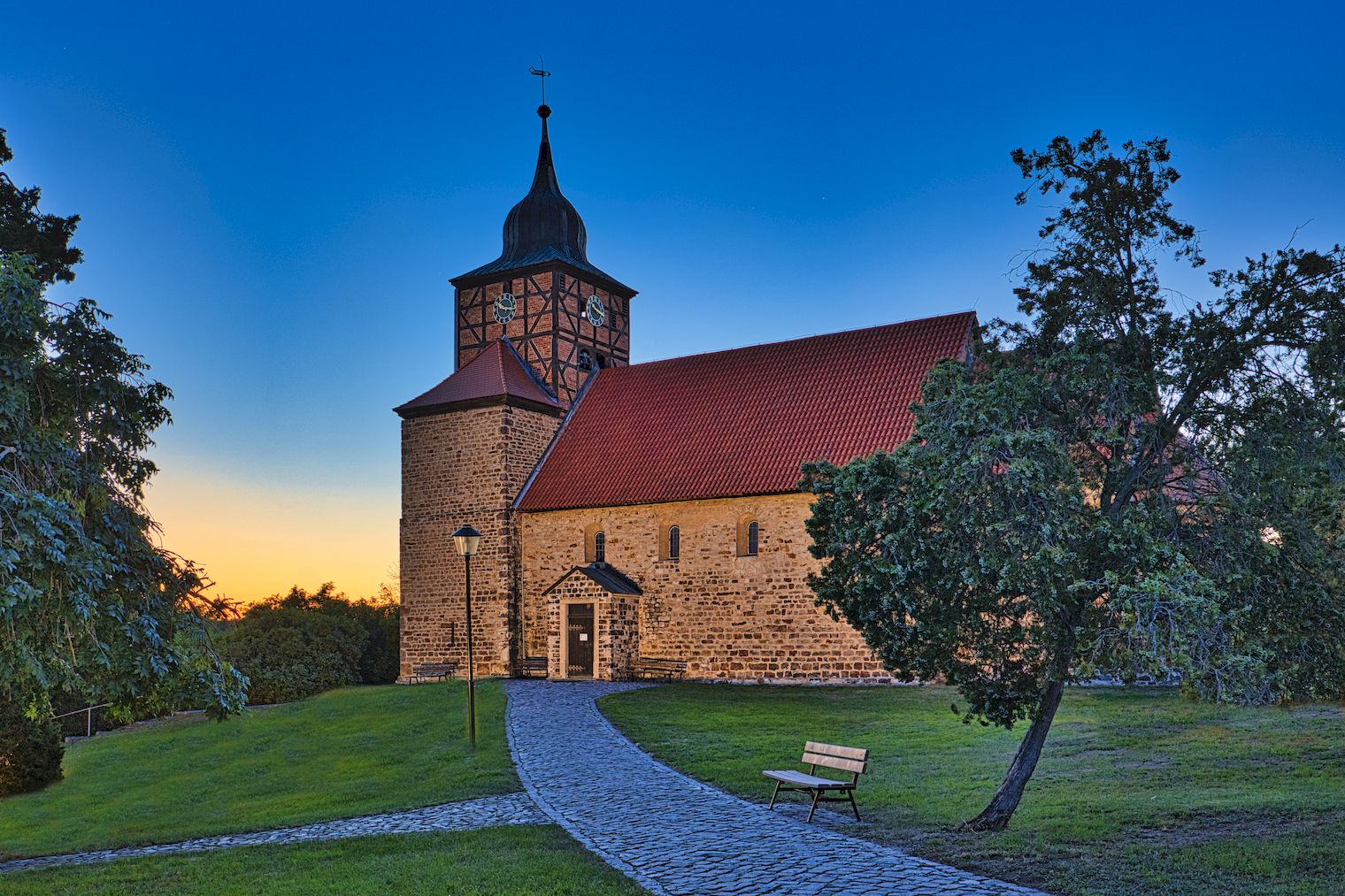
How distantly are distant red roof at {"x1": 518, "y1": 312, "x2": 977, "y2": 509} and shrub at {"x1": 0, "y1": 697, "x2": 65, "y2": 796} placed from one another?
13.5m

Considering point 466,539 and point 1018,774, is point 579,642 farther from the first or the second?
point 1018,774

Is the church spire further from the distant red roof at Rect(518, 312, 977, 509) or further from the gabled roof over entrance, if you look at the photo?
the gabled roof over entrance

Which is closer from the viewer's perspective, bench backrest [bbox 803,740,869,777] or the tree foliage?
the tree foliage

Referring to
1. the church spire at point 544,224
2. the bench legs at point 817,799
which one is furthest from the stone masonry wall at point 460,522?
the bench legs at point 817,799

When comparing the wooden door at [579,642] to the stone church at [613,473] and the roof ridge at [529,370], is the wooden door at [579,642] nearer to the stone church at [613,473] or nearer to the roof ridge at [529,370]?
the stone church at [613,473]

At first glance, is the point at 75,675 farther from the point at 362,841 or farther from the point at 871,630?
the point at 871,630

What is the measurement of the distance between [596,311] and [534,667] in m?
11.8

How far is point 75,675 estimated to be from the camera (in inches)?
337

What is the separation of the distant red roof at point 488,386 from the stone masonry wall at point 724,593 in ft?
13.1

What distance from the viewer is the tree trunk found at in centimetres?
1066

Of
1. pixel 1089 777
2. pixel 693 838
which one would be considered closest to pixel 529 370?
pixel 1089 777

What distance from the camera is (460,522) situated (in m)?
31.7

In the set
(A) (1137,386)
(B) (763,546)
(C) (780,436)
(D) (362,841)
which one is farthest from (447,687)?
(A) (1137,386)

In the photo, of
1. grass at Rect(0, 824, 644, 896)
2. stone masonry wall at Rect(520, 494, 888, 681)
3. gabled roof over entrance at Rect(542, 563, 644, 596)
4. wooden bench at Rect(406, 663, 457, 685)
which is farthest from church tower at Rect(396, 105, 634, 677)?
grass at Rect(0, 824, 644, 896)
